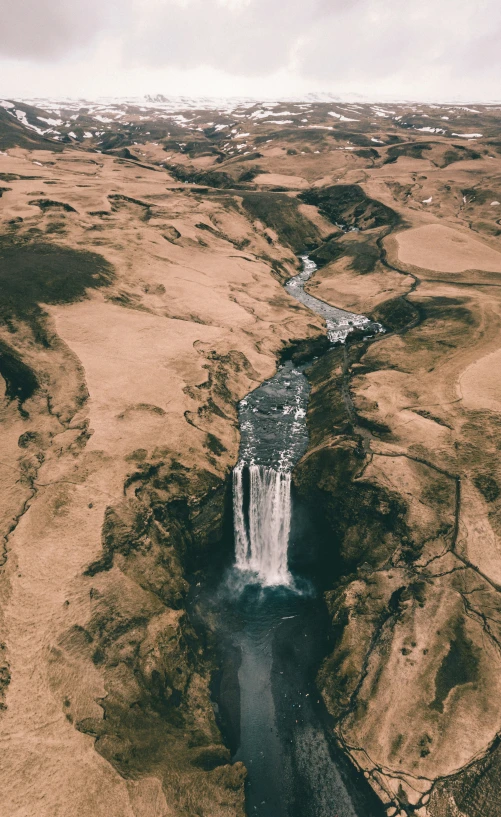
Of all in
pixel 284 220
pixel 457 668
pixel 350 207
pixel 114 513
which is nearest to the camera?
pixel 457 668

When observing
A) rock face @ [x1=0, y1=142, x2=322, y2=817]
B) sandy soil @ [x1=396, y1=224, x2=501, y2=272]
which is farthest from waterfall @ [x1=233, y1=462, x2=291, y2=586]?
sandy soil @ [x1=396, y1=224, x2=501, y2=272]

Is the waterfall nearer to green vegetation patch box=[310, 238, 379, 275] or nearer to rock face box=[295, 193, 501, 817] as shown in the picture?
rock face box=[295, 193, 501, 817]

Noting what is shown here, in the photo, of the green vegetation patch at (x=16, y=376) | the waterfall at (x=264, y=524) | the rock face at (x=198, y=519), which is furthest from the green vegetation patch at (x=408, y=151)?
the waterfall at (x=264, y=524)

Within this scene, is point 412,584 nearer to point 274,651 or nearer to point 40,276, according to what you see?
point 274,651

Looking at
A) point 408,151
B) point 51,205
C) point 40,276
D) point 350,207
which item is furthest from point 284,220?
point 408,151

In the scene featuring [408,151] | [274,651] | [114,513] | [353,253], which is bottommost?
[274,651]

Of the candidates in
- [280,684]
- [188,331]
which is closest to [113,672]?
[280,684]
